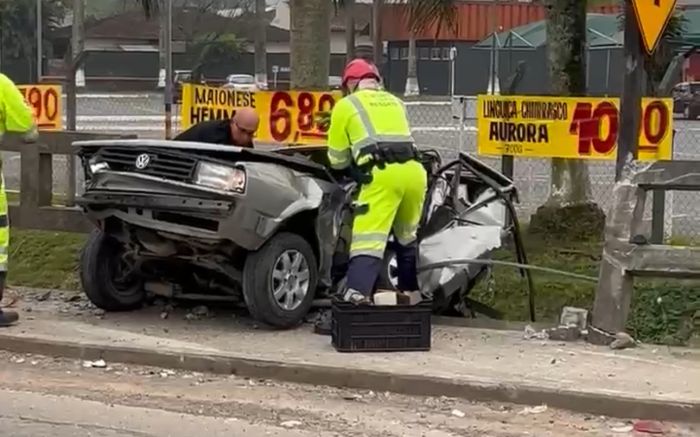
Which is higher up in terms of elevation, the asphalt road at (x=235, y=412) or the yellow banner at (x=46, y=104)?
the yellow banner at (x=46, y=104)

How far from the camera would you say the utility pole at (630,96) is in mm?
8633

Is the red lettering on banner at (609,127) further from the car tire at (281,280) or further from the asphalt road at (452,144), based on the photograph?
the car tire at (281,280)

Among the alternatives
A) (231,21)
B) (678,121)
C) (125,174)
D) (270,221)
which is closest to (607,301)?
(270,221)

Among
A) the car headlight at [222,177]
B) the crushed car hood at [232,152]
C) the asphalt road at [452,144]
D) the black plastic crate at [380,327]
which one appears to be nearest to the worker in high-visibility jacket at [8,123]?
the crushed car hood at [232,152]

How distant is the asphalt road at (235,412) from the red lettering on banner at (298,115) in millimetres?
4872

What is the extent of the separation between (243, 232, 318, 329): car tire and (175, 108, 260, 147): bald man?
958 millimetres

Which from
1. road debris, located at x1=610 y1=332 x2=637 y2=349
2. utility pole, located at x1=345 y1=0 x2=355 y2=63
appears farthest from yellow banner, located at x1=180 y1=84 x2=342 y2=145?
road debris, located at x1=610 y1=332 x2=637 y2=349

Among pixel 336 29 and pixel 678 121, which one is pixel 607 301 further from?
pixel 336 29

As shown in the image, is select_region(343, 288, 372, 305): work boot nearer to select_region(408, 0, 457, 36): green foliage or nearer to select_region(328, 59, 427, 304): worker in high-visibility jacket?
select_region(328, 59, 427, 304): worker in high-visibility jacket

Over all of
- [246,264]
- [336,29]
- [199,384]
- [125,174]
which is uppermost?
Result: [336,29]

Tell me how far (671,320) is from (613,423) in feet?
8.42

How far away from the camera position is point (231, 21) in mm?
74500

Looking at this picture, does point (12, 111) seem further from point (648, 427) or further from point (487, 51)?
point (487, 51)

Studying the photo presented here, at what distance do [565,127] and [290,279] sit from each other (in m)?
3.84
